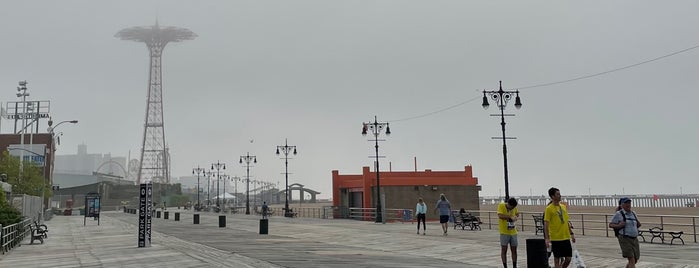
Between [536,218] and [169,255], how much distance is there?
14.9m

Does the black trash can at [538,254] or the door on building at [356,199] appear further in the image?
the door on building at [356,199]

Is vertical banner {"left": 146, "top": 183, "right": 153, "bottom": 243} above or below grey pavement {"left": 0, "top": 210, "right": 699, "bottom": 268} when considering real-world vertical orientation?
above

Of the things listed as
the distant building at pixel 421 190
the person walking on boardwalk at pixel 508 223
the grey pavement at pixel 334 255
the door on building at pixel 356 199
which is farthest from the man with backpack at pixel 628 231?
the door on building at pixel 356 199

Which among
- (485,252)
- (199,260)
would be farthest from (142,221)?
(485,252)

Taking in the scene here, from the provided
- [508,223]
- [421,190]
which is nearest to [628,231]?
[508,223]

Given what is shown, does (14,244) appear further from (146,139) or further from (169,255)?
(146,139)

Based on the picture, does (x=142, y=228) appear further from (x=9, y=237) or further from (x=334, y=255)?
(x=334, y=255)

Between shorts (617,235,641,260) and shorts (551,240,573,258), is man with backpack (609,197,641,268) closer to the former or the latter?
shorts (617,235,641,260)

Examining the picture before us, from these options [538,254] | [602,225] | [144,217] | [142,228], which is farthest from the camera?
[602,225]

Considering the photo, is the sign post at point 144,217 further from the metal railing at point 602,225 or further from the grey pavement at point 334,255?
the metal railing at point 602,225

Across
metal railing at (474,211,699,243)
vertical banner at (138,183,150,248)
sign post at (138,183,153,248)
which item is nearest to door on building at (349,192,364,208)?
metal railing at (474,211,699,243)

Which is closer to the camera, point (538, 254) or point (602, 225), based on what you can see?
point (538, 254)

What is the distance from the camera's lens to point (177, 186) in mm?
193500

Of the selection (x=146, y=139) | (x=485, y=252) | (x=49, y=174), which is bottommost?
(x=485, y=252)
